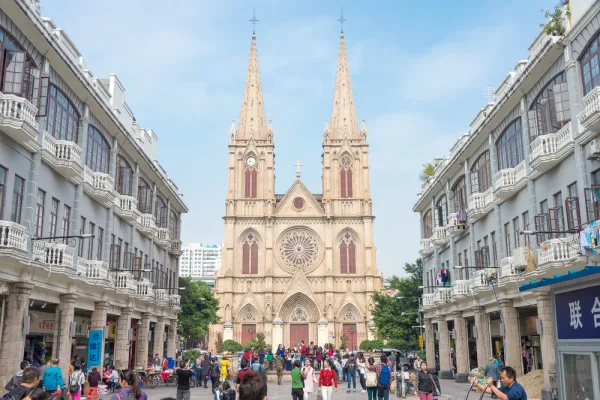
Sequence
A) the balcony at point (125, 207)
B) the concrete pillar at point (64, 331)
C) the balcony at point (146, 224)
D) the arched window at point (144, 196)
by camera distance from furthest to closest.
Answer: the arched window at point (144, 196) < the balcony at point (146, 224) < the balcony at point (125, 207) < the concrete pillar at point (64, 331)

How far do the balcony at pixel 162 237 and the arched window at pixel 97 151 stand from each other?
29.3 ft

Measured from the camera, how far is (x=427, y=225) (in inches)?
1711

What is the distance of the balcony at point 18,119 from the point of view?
698 inches

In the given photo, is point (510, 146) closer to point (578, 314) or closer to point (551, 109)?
point (551, 109)

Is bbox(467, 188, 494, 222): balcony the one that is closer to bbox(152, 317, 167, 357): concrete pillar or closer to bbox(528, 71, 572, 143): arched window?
bbox(528, 71, 572, 143): arched window

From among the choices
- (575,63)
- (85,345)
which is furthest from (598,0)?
(85,345)

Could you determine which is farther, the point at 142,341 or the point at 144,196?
the point at 142,341

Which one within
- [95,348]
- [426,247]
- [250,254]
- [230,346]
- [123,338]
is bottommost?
[230,346]

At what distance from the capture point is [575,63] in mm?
19672

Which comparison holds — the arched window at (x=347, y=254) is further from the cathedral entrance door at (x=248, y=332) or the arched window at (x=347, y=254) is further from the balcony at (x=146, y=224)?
the balcony at (x=146, y=224)

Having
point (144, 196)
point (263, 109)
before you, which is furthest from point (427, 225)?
point (263, 109)

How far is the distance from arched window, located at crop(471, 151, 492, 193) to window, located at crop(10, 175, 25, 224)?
2041cm

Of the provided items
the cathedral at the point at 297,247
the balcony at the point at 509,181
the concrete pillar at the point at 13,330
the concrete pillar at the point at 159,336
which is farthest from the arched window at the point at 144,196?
the cathedral at the point at 297,247

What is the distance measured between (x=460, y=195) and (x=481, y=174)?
4039 millimetres
